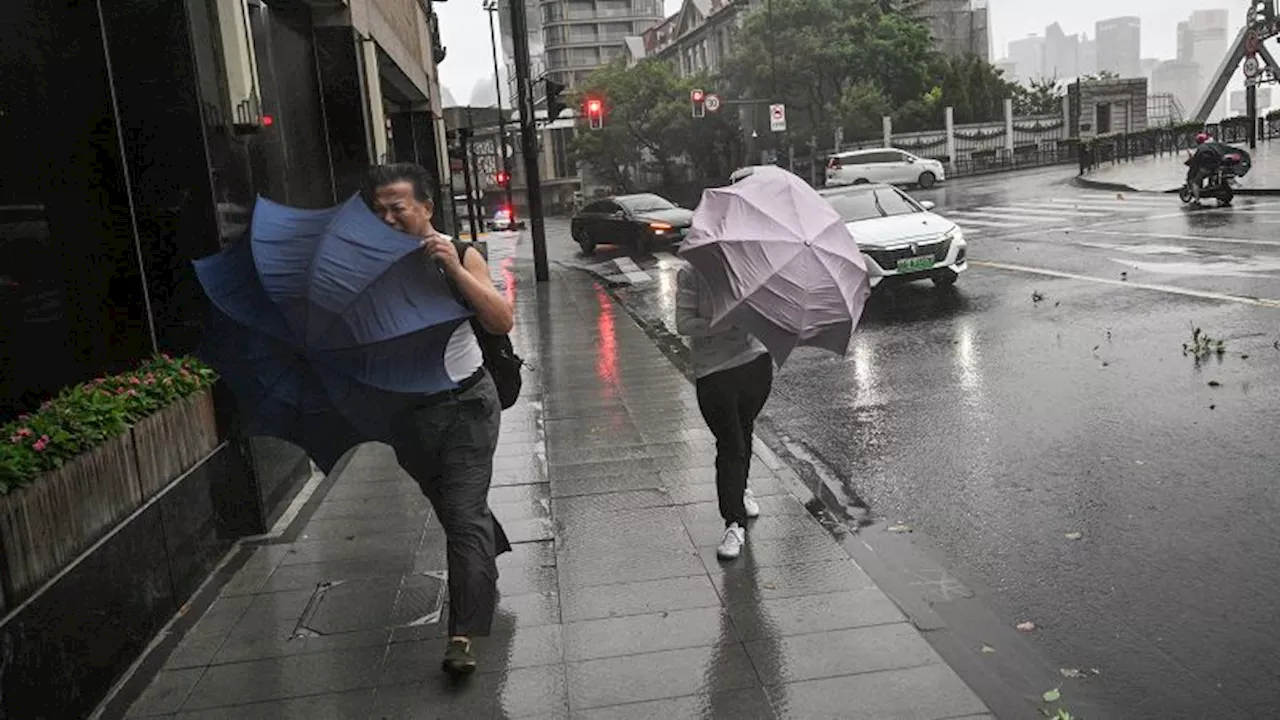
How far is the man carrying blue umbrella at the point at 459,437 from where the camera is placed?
393 cm

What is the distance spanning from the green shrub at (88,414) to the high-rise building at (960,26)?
233 feet

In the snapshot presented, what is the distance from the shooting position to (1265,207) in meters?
21.1

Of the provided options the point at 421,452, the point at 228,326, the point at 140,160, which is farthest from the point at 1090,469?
the point at 140,160

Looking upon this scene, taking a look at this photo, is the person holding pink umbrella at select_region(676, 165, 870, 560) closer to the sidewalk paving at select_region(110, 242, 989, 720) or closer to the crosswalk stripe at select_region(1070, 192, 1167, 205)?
the sidewalk paving at select_region(110, 242, 989, 720)

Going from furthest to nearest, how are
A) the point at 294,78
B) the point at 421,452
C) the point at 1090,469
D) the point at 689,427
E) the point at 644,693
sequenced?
1. the point at 294,78
2. the point at 689,427
3. the point at 1090,469
4. the point at 421,452
5. the point at 644,693

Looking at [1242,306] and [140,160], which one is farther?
[1242,306]

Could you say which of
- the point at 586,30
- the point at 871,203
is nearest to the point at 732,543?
the point at 871,203

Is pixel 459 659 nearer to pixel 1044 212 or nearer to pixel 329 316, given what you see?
pixel 329 316

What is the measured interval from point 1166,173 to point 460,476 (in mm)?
35877

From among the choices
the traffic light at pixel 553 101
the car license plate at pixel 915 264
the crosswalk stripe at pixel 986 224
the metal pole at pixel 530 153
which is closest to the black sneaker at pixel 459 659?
the car license plate at pixel 915 264

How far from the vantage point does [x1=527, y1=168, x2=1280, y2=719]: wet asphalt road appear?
4.23 metres

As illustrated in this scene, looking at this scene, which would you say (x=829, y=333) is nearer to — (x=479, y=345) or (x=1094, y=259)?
(x=479, y=345)

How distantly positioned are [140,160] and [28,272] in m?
0.91

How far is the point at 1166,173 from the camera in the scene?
34.3 m
